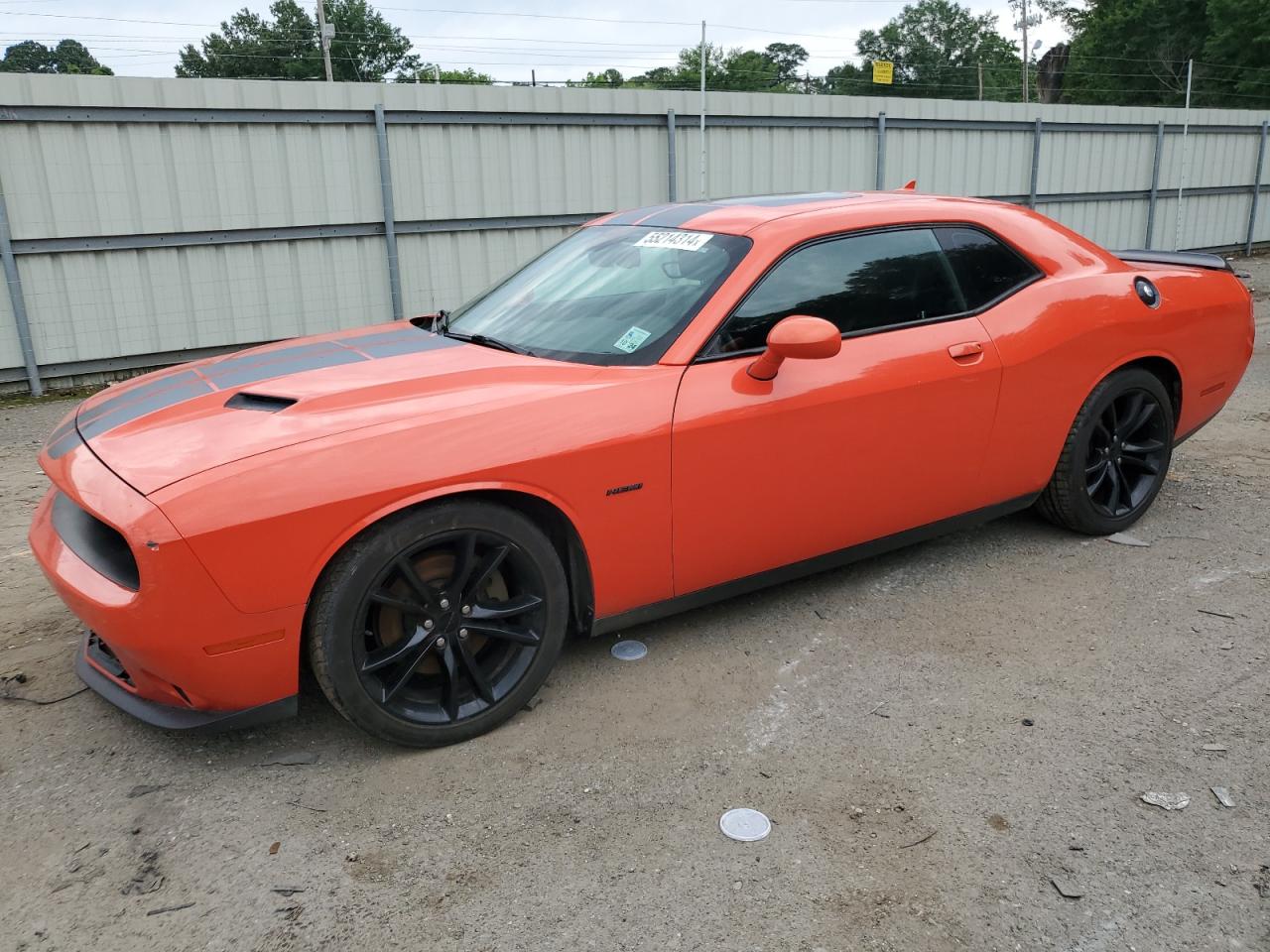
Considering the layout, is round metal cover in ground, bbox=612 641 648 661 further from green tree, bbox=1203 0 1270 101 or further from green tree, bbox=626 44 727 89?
green tree, bbox=626 44 727 89

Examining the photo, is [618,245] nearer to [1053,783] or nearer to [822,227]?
[822,227]

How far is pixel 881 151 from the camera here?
12969mm

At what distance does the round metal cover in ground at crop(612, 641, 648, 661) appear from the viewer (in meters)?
3.55

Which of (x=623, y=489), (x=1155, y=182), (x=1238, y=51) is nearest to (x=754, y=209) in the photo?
(x=623, y=489)

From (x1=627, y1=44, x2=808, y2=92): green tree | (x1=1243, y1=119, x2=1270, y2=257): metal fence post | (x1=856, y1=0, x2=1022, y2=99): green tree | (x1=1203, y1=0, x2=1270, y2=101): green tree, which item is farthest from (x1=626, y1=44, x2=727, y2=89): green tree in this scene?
(x1=1243, y1=119, x2=1270, y2=257): metal fence post

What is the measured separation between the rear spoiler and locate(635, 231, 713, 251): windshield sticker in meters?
2.40

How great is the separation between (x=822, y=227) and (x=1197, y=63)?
46.9m

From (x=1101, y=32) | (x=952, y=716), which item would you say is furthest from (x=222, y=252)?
(x=1101, y=32)

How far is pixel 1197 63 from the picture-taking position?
41.3 m

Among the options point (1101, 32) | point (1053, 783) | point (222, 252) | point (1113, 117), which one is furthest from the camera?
point (1101, 32)

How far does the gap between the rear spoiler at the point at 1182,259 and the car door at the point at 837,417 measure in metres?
1.63

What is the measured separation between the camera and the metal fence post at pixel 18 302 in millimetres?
7883

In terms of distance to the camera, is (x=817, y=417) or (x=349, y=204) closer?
(x=817, y=417)

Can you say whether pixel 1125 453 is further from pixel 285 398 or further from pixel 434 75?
pixel 434 75
